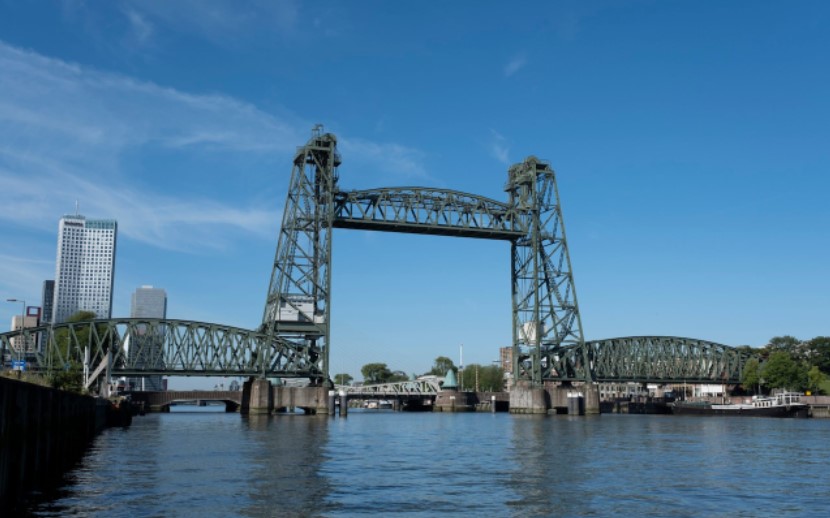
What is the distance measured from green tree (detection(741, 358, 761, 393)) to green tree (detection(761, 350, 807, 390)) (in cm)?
150

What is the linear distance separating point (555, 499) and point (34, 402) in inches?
637

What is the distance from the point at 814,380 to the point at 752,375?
11.2 metres

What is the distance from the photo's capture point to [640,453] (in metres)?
41.3

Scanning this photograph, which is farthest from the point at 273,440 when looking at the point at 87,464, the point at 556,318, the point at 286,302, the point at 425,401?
the point at 425,401

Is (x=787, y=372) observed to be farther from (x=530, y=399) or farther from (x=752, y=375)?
(x=530, y=399)

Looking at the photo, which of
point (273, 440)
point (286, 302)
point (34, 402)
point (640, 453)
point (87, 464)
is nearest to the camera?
point (34, 402)

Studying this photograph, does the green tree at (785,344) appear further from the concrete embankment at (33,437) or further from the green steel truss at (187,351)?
the concrete embankment at (33,437)

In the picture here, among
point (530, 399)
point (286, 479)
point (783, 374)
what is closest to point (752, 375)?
point (783, 374)

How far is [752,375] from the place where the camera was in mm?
132625

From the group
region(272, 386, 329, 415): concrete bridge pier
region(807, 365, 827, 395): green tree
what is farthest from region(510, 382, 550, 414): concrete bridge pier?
region(807, 365, 827, 395): green tree

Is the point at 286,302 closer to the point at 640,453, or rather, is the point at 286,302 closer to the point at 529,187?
the point at 529,187

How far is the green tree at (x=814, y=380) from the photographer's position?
13400cm

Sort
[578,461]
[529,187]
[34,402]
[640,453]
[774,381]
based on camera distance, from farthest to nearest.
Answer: [774,381], [529,187], [640,453], [578,461], [34,402]

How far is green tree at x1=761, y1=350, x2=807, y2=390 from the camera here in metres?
128
